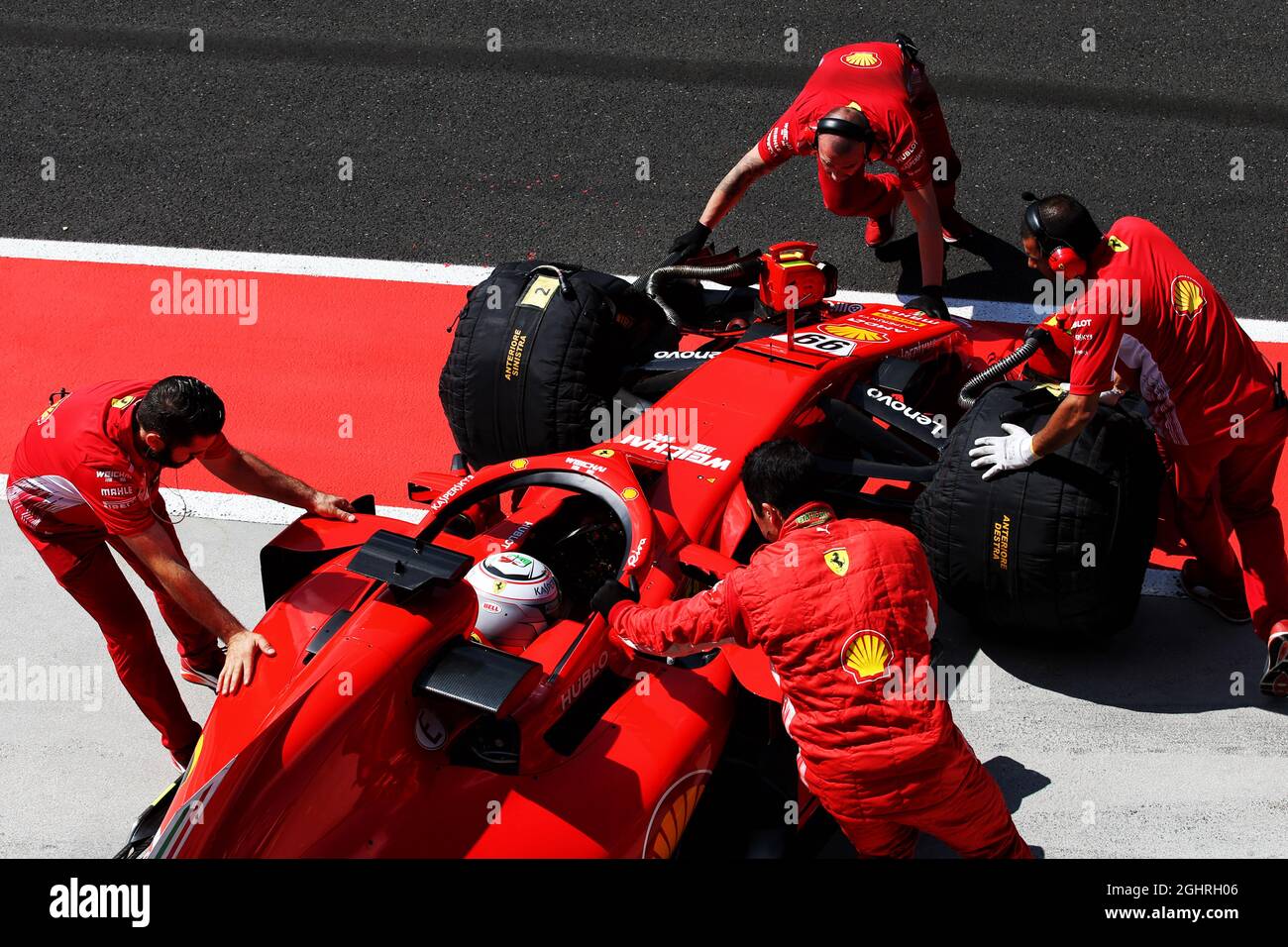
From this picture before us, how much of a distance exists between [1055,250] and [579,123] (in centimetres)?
483

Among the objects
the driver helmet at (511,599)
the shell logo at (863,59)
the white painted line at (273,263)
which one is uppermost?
the shell logo at (863,59)

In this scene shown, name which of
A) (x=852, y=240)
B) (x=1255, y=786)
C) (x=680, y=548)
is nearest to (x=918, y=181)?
(x=852, y=240)

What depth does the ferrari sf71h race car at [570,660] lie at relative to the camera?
4.13 metres

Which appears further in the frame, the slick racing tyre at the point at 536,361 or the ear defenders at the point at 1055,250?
the slick racing tyre at the point at 536,361

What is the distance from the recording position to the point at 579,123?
30.9 feet

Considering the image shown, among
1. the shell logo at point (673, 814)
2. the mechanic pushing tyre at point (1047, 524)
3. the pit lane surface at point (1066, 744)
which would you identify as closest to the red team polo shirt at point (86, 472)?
the pit lane surface at point (1066, 744)

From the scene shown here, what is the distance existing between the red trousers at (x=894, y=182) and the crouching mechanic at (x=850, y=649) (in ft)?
11.1

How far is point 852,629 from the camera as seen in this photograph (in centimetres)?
427

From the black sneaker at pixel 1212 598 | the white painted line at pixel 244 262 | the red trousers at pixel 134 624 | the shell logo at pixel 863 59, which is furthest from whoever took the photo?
the white painted line at pixel 244 262

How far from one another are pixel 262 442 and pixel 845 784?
4144 millimetres

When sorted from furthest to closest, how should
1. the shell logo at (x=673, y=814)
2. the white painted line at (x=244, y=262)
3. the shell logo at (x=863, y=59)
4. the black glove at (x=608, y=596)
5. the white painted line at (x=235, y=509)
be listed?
the white painted line at (x=244, y=262) → the shell logo at (x=863, y=59) → the white painted line at (x=235, y=509) → the black glove at (x=608, y=596) → the shell logo at (x=673, y=814)

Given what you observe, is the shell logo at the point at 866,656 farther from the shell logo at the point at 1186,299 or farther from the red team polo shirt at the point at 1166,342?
the shell logo at the point at 1186,299

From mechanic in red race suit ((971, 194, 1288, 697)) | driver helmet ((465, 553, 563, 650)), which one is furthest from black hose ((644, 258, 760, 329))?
driver helmet ((465, 553, 563, 650))

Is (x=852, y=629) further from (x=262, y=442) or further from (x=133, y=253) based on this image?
(x=133, y=253)
